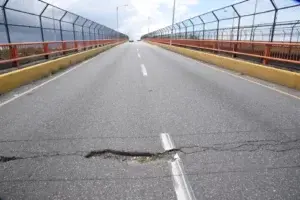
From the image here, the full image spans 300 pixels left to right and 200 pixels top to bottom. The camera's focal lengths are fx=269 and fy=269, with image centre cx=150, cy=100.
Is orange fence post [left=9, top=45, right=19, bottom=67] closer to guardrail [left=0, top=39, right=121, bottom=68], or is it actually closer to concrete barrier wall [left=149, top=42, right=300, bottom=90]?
guardrail [left=0, top=39, right=121, bottom=68]

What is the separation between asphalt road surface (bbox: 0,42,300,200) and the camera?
2.88 m

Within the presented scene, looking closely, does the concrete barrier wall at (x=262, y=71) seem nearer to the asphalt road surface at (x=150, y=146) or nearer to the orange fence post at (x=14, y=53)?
the asphalt road surface at (x=150, y=146)

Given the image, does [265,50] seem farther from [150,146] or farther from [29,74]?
[29,74]

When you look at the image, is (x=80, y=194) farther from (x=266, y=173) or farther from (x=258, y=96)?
(x=258, y=96)

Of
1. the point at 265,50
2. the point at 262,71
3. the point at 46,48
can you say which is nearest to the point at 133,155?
the point at 262,71

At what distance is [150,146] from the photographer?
154 inches

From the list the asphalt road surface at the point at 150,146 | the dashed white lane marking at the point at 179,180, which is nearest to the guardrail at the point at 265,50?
the asphalt road surface at the point at 150,146

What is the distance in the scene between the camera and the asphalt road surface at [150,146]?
2.88 m

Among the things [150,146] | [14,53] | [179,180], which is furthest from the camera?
[14,53]

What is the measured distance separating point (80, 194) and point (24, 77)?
739 cm

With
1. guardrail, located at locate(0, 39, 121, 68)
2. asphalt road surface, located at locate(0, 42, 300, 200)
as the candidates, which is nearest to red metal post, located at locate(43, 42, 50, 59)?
guardrail, located at locate(0, 39, 121, 68)

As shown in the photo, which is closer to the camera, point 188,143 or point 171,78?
point 188,143

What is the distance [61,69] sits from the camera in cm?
1280

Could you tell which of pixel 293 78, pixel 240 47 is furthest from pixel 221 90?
pixel 240 47
